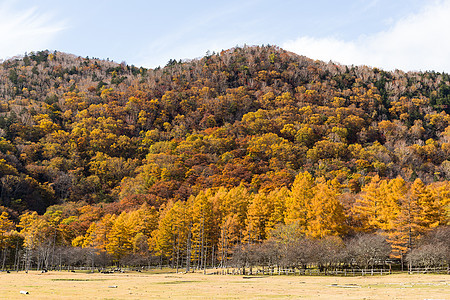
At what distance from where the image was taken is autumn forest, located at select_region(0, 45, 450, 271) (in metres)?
59.8

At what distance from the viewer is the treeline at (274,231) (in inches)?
2145

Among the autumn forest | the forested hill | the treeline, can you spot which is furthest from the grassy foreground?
the forested hill

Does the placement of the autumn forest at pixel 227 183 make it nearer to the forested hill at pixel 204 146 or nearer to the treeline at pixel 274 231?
the treeline at pixel 274 231

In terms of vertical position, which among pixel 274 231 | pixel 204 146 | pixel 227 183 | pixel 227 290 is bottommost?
pixel 227 290

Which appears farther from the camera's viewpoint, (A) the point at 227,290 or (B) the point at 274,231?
(B) the point at 274,231

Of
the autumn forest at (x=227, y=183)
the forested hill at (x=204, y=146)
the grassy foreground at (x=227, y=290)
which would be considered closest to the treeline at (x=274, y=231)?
the autumn forest at (x=227, y=183)

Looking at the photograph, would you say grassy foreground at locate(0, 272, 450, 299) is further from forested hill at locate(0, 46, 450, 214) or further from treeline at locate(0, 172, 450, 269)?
forested hill at locate(0, 46, 450, 214)

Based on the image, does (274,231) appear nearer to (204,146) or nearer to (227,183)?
(227,183)

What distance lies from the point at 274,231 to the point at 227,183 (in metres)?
55.2

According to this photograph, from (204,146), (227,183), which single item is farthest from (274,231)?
(204,146)

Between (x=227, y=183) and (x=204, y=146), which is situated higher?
(x=204, y=146)

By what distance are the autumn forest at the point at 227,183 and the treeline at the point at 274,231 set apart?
0.77 feet

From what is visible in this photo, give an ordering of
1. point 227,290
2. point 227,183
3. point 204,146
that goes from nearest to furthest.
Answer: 1. point 227,290
2. point 227,183
3. point 204,146

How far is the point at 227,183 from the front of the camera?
385 feet
